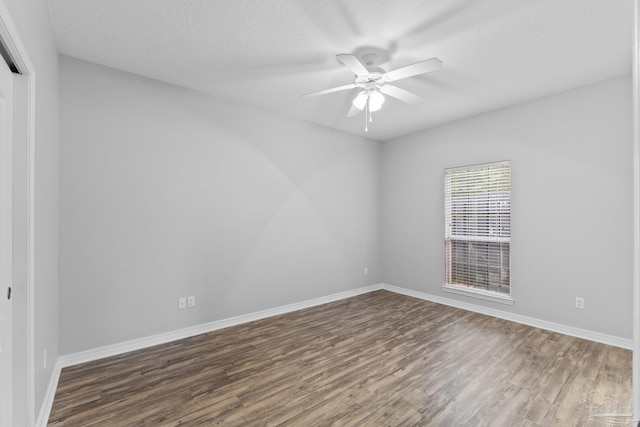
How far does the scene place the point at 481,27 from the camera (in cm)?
222

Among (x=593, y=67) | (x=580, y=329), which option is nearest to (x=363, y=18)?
(x=593, y=67)

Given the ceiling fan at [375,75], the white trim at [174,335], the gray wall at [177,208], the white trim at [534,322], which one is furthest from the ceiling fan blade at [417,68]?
the white trim at [534,322]

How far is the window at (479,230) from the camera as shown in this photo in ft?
12.6

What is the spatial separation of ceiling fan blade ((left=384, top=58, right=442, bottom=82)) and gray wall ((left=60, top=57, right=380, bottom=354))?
2.02 metres

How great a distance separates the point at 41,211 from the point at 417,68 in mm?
2847

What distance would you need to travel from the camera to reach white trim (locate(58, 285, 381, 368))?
263cm

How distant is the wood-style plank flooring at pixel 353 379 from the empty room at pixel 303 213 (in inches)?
0.9

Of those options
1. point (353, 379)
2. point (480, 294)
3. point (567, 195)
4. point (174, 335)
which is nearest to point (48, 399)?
point (174, 335)

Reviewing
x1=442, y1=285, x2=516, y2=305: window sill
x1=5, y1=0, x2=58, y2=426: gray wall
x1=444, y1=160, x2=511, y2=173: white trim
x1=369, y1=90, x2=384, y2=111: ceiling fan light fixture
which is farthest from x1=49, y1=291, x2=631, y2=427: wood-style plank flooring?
x1=369, y1=90, x2=384, y2=111: ceiling fan light fixture

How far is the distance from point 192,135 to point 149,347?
231cm

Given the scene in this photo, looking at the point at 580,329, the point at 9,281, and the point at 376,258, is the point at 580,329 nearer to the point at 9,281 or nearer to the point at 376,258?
the point at 376,258

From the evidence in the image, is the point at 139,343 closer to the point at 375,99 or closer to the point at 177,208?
the point at 177,208

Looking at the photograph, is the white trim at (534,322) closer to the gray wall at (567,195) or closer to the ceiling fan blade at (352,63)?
the gray wall at (567,195)

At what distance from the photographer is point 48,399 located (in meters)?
1.99
